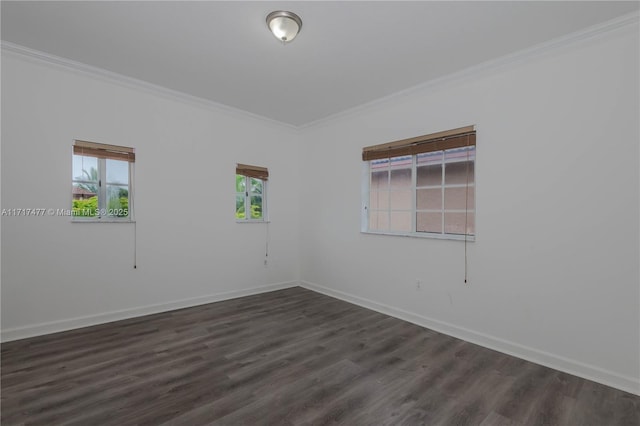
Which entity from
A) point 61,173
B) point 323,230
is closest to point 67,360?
point 61,173

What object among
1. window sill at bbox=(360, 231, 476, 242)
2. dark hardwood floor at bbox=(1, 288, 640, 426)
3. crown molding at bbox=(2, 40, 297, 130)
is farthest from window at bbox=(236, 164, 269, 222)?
window sill at bbox=(360, 231, 476, 242)

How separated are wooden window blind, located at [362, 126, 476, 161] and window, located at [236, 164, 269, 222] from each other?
175 centimetres

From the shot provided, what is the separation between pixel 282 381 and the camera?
2.34 meters

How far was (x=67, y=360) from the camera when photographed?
2.61 meters

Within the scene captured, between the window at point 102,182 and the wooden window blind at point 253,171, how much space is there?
1.44 m

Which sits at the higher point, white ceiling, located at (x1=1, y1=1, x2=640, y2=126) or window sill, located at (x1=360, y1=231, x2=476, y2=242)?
white ceiling, located at (x1=1, y1=1, x2=640, y2=126)

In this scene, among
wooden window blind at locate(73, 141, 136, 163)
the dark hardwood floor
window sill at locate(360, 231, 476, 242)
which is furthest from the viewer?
wooden window blind at locate(73, 141, 136, 163)

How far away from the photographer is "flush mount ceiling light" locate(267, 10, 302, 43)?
7.77 ft

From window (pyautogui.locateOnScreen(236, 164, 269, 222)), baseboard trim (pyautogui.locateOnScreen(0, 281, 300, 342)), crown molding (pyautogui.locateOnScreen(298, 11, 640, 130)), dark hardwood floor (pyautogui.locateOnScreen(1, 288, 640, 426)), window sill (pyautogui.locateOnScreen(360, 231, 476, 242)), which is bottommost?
dark hardwood floor (pyautogui.locateOnScreen(1, 288, 640, 426))

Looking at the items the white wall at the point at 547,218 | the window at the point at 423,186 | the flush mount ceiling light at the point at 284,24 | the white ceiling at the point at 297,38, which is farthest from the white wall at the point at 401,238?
the flush mount ceiling light at the point at 284,24

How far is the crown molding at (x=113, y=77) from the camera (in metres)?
2.95

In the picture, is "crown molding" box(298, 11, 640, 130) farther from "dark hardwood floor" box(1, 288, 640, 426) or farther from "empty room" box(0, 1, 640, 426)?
"dark hardwood floor" box(1, 288, 640, 426)

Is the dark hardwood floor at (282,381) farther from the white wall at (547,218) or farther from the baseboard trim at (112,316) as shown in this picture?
the white wall at (547,218)

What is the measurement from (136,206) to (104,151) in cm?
71
